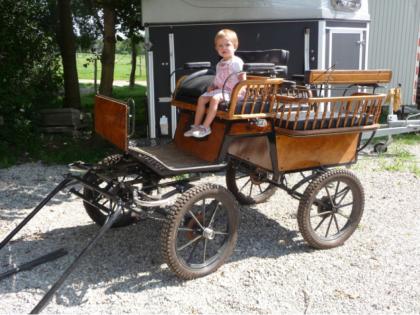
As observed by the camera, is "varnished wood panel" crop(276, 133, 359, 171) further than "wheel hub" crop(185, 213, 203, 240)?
Yes

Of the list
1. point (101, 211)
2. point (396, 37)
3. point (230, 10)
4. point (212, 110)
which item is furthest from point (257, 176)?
point (396, 37)

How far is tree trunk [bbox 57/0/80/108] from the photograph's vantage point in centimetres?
970

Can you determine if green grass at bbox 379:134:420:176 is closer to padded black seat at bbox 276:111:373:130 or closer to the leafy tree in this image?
padded black seat at bbox 276:111:373:130

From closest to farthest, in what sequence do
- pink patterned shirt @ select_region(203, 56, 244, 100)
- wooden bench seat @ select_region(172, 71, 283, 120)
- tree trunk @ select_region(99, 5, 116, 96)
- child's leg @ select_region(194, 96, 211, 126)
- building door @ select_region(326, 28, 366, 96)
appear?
wooden bench seat @ select_region(172, 71, 283, 120), child's leg @ select_region(194, 96, 211, 126), pink patterned shirt @ select_region(203, 56, 244, 100), building door @ select_region(326, 28, 366, 96), tree trunk @ select_region(99, 5, 116, 96)

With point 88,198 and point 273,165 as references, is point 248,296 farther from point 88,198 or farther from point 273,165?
point 88,198

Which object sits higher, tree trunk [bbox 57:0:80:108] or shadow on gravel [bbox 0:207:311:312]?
tree trunk [bbox 57:0:80:108]

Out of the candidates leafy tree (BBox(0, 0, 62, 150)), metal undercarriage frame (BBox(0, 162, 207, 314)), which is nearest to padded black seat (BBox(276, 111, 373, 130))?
metal undercarriage frame (BBox(0, 162, 207, 314))

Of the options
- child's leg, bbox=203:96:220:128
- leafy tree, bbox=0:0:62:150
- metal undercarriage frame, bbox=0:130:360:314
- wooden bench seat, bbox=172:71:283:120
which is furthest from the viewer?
leafy tree, bbox=0:0:62:150

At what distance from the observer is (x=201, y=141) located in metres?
4.20

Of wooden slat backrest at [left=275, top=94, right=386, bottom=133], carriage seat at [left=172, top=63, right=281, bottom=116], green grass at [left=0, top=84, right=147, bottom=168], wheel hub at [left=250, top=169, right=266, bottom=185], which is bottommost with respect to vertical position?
green grass at [left=0, top=84, right=147, bottom=168]

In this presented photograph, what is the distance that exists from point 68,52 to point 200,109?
21.2 feet

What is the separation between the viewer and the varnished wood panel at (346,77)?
17.4 ft

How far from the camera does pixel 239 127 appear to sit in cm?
406

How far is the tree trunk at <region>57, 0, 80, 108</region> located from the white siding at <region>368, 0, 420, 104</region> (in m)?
5.83
